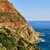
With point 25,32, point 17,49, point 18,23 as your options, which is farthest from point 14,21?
point 17,49

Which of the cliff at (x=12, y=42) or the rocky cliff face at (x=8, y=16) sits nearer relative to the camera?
the cliff at (x=12, y=42)

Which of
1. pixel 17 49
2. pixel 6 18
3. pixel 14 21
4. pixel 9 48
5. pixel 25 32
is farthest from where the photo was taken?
pixel 14 21

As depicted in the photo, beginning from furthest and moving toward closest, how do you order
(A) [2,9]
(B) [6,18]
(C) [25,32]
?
(A) [2,9], (B) [6,18], (C) [25,32]

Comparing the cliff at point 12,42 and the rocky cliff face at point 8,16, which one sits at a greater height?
the rocky cliff face at point 8,16

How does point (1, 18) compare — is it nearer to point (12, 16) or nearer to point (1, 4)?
point (12, 16)

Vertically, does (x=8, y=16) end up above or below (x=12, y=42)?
above

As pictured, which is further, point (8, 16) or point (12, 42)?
point (8, 16)

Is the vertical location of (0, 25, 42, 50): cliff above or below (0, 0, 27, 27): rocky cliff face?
below

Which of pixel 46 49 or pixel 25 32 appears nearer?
pixel 46 49

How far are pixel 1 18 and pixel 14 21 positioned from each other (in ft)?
42.6

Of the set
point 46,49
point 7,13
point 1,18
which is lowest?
point 46,49

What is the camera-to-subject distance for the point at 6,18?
70500 mm

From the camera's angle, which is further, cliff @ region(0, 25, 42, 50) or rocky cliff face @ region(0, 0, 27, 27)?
rocky cliff face @ region(0, 0, 27, 27)

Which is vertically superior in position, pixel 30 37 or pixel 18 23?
pixel 18 23
